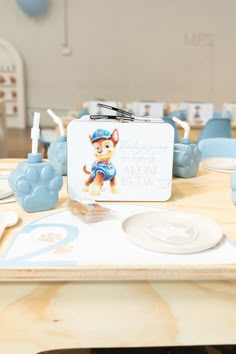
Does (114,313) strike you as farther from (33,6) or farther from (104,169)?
(33,6)

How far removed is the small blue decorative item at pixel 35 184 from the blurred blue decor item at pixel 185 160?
0.46m

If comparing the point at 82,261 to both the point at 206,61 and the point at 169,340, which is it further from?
the point at 206,61

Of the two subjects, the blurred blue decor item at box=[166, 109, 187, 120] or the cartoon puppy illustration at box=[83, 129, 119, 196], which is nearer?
the cartoon puppy illustration at box=[83, 129, 119, 196]

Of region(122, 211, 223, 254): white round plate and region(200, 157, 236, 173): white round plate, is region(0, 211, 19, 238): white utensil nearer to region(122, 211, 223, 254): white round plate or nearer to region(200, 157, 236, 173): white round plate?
region(122, 211, 223, 254): white round plate

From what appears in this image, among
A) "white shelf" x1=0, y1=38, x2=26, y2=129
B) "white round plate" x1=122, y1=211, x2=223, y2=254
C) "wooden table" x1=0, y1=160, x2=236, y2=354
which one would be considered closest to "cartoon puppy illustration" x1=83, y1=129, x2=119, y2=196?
"white round plate" x1=122, y1=211, x2=223, y2=254

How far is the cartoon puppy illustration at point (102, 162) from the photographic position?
938 millimetres

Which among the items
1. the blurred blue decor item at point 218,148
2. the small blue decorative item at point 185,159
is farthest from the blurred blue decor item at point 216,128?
the small blue decorative item at point 185,159

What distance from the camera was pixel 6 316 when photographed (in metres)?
0.69

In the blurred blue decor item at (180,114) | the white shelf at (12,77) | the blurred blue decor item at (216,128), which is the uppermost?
the white shelf at (12,77)

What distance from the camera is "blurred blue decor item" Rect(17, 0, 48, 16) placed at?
5332 mm

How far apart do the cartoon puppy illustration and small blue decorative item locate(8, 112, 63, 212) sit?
0.31ft

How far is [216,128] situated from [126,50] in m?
3.03

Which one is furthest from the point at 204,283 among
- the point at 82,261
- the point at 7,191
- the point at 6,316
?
the point at 7,191

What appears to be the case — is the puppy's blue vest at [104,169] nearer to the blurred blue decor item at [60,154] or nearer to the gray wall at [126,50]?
the blurred blue decor item at [60,154]
